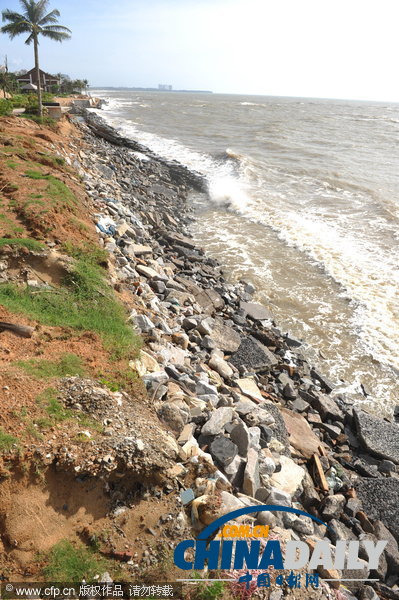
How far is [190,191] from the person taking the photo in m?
23.0

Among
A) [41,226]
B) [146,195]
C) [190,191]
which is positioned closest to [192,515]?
[41,226]

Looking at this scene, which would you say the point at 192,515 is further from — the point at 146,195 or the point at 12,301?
the point at 146,195

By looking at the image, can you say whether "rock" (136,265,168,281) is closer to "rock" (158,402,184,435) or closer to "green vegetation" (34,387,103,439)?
"rock" (158,402,184,435)

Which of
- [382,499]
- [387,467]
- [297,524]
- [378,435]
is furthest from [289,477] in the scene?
[378,435]

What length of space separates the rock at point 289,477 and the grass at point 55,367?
3.36 metres

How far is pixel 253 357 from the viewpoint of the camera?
894 centimetres

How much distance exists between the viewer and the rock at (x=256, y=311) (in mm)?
10906

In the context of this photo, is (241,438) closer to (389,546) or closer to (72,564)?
(72,564)

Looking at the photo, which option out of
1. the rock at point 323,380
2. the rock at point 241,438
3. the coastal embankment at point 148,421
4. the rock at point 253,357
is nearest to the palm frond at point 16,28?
the coastal embankment at point 148,421

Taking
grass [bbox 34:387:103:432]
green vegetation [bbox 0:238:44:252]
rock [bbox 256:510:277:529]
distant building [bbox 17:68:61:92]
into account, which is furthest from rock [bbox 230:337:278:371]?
distant building [bbox 17:68:61:92]

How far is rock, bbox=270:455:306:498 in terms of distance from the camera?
216 inches

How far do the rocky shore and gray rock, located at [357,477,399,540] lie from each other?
0.06 ft

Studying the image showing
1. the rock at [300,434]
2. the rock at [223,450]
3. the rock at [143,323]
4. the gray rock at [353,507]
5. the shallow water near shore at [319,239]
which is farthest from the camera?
the shallow water near shore at [319,239]

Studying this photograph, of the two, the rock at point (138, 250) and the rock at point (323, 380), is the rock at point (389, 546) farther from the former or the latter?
the rock at point (138, 250)
